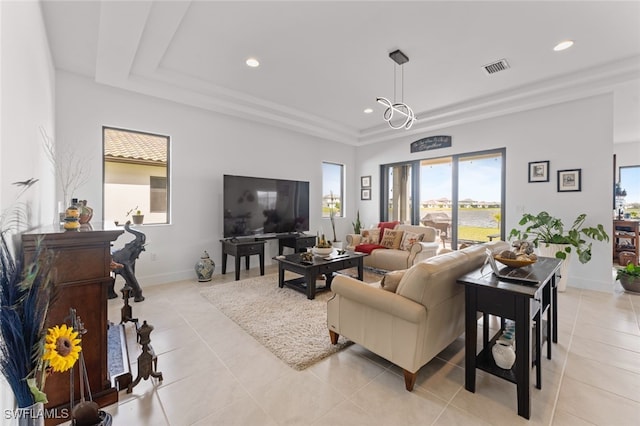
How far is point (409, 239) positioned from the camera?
5.15 meters

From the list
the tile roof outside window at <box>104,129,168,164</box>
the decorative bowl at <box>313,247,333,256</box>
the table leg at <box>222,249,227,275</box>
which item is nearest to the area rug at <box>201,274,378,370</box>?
the decorative bowl at <box>313,247,333,256</box>

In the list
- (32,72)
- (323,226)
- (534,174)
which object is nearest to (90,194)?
(32,72)

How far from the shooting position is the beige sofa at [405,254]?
480 cm

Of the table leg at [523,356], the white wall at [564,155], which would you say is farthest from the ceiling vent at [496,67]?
the table leg at [523,356]

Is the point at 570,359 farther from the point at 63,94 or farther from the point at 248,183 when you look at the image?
the point at 63,94

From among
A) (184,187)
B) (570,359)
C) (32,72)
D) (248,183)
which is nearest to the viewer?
(32,72)

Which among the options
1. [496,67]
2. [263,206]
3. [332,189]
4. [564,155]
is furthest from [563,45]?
[332,189]

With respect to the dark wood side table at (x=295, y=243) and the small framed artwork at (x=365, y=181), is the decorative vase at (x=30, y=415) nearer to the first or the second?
the dark wood side table at (x=295, y=243)

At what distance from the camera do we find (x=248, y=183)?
5.12m

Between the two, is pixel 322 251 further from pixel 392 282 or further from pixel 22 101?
pixel 22 101

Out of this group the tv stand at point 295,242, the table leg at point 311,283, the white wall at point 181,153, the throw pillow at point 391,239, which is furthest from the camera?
the tv stand at point 295,242

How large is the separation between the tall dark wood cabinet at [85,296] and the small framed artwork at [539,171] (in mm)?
5917

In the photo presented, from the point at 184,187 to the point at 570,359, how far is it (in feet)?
17.5

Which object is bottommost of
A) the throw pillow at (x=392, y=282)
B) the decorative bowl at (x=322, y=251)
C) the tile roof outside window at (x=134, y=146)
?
the decorative bowl at (x=322, y=251)
